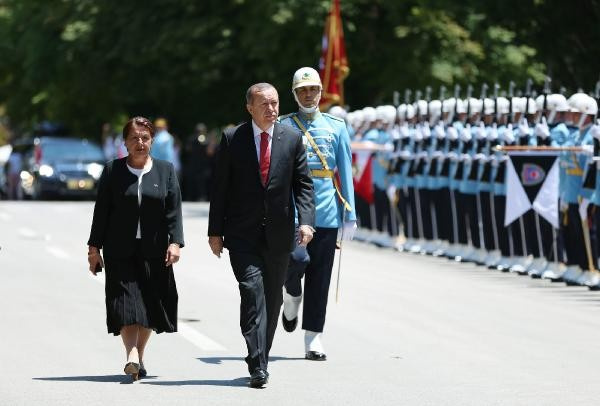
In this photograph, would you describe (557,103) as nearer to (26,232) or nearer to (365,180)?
(365,180)

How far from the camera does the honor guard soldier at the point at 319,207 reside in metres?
11.7

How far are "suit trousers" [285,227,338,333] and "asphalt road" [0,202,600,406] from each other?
0.32 m

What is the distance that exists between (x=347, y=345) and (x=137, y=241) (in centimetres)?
254

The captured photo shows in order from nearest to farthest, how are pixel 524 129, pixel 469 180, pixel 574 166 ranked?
pixel 574 166
pixel 524 129
pixel 469 180

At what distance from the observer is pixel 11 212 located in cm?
3466

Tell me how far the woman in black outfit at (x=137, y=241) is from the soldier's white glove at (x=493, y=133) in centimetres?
1086

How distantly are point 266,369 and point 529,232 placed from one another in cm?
1026

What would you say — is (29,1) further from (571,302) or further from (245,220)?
(245,220)

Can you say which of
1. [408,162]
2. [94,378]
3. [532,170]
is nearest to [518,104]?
[532,170]

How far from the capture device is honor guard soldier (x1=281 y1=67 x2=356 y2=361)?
462 inches

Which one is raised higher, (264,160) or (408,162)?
(264,160)

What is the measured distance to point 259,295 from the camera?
408 inches

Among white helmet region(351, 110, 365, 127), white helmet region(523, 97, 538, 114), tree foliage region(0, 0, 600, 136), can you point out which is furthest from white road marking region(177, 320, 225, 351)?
tree foliage region(0, 0, 600, 136)

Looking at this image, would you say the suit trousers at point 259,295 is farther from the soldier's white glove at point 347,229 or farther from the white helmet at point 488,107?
the white helmet at point 488,107
